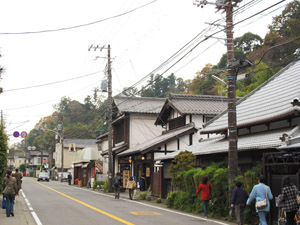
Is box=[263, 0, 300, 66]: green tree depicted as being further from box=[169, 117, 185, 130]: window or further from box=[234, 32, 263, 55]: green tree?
box=[169, 117, 185, 130]: window

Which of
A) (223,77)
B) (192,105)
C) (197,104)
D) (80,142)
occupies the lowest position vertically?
(80,142)

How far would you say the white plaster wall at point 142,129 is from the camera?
38438mm

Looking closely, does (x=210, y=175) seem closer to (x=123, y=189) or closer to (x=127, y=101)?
(x=123, y=189)

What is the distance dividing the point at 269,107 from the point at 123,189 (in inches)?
818

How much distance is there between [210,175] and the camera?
1720 centimetres

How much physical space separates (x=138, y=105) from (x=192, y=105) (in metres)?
10.3

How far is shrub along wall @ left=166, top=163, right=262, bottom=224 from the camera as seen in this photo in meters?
14.3

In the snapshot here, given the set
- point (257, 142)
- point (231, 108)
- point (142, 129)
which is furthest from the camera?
point (142, 129)

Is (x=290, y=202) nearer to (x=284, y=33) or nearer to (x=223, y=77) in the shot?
(x=223, y=77)

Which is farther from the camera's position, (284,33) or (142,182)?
(284,33)

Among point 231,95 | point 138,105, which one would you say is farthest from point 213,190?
point 138,105

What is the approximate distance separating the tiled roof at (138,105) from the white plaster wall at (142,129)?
0.59 meters

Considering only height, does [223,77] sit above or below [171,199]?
above

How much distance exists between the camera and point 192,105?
31.2 m
